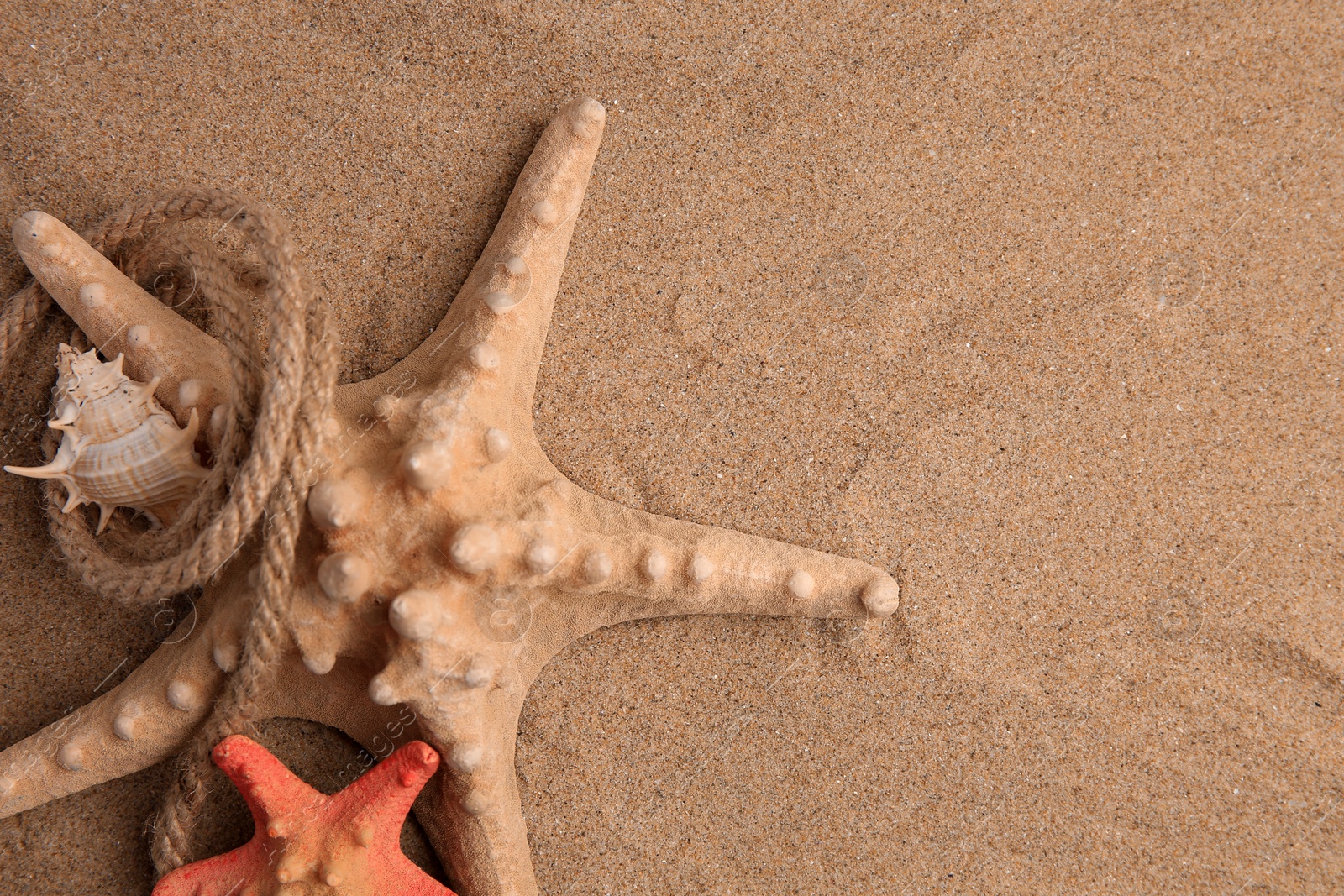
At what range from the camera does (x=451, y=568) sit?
151 centimetres

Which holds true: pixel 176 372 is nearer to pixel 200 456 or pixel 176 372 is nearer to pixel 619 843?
pixel 200 456

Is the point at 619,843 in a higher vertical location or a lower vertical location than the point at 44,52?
lower

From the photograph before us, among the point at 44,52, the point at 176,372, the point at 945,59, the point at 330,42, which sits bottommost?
the point at 176,372

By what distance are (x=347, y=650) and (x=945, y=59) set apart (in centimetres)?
182

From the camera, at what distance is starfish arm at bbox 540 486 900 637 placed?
165 cm

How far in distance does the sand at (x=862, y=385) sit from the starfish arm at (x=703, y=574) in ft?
0.32

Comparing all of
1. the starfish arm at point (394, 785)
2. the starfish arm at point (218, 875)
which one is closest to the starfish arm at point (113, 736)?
the starfish arm at point (218, 875)

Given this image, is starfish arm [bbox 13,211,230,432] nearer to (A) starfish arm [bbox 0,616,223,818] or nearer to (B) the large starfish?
(B) the large starfish

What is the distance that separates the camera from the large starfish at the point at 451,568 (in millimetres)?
1504

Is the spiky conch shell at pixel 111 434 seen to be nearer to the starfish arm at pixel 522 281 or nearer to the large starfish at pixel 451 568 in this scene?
the large starfish at pixel 451 568

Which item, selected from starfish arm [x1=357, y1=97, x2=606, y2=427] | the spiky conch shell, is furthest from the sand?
the spiky conch shell

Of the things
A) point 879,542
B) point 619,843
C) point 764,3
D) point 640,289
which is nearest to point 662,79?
point 764,3

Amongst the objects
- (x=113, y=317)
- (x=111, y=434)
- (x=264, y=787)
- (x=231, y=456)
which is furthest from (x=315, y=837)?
(x=113, y=317)

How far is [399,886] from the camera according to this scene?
1551 millimetres
